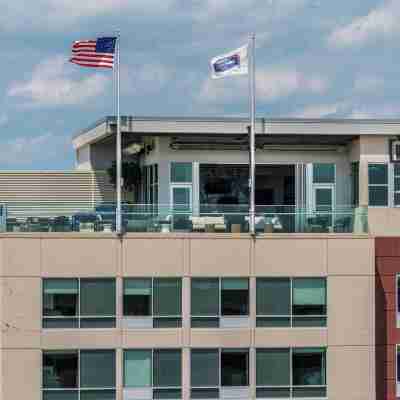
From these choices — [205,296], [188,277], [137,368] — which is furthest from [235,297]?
[137,368]

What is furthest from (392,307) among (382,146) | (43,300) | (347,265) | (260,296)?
(43,300)

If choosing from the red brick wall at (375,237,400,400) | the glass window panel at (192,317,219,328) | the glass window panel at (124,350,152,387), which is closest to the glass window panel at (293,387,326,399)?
the red brick wall at (375,237,400,400)

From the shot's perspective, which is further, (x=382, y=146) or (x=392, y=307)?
(x=382, y=146)

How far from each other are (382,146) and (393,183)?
5.12 ft

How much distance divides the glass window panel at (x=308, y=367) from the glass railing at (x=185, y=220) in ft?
14.3

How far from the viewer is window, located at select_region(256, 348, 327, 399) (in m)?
41.6

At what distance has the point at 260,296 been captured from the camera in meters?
41.4

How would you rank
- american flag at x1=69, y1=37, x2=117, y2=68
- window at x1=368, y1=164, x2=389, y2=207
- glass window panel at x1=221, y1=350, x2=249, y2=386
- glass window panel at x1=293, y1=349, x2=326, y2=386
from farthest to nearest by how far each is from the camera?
window at x1=368, y1=164, x2=389, y2=207 < american flag at x1=69, y1=37, x2=117, y2=68 < glass window panel at x1=293, y1=349, x2=326, y2=386 < glass window panel at x1=221, y1=350, x2=249, y2=386

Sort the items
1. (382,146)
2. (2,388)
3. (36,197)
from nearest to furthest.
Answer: (2,388), (382,146), (36,197)

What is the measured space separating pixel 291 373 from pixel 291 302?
8.34 ft

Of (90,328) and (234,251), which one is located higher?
(234,251)

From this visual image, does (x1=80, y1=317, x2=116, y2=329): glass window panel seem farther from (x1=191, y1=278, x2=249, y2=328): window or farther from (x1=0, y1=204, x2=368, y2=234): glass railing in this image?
(x1=0, y1=204, x2=368, y2=234): glass railing

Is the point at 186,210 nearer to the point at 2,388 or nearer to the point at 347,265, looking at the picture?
the point at 347,265

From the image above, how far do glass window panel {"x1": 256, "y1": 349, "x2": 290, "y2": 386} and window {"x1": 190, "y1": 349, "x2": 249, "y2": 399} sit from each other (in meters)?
0.49
